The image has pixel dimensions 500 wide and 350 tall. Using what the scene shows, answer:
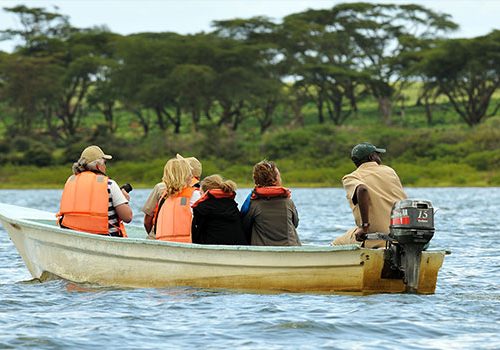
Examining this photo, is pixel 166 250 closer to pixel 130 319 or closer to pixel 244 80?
pixel 130 319

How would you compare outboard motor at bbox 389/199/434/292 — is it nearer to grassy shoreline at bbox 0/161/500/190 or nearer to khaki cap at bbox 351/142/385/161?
khaki cap at bbox 351/142/385/161

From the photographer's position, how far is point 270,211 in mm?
11727

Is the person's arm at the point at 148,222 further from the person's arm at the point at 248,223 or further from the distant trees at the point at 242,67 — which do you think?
the distant trees at the point at 242,67

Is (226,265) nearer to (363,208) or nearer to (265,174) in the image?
(265,174)

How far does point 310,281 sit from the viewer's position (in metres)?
11.3

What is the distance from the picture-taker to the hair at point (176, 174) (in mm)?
11844

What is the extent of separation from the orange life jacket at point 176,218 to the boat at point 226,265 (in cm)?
39

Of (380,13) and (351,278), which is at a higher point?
(380,13)

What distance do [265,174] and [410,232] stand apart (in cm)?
167

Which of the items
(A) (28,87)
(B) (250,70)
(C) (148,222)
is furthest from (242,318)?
(A) (28,87)

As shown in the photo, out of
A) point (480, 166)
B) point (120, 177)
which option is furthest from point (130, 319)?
point (120, 177)

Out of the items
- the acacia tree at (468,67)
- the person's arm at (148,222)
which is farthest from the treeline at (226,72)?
the person's arm at (148,222)

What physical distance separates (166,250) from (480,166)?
1588 inches

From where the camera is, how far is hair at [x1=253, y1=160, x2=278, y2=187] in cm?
1159
